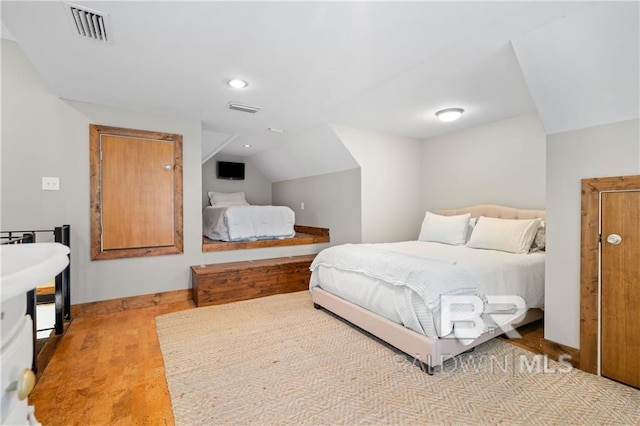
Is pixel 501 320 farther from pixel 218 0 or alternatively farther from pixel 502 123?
pixel 218 0

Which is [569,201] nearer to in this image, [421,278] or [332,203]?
[421,278]

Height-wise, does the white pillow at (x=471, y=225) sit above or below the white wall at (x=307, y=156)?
below

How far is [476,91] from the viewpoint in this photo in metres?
2.73

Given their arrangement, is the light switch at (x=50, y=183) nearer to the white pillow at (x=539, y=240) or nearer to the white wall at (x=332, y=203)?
the white wall at (x=332, y=203)

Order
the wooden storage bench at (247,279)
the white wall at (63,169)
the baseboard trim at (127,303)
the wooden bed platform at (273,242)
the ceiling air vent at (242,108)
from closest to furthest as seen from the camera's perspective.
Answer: the white wall at (63,169) < the baseboard trim at (127,303) < the ceiling air vent at (242,108) < the wooden storage bench at (247,279) < the wooden bed platform at (273,242)

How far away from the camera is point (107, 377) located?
6.20 feet

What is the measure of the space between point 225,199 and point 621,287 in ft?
17.2

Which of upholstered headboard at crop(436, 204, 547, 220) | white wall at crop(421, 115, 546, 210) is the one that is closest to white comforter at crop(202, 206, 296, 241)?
white wall at crop(421, 115, 546, 210)

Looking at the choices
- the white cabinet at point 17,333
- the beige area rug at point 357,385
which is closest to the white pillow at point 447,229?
the beige area rug at point 357,385

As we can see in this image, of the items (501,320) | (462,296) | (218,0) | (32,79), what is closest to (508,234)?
(501,320)

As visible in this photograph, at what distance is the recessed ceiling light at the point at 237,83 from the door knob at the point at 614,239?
2800mm

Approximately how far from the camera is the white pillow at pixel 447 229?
11.4 ft

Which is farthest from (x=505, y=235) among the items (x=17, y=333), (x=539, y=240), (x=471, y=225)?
(x=17, y=333)

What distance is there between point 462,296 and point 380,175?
248cm
